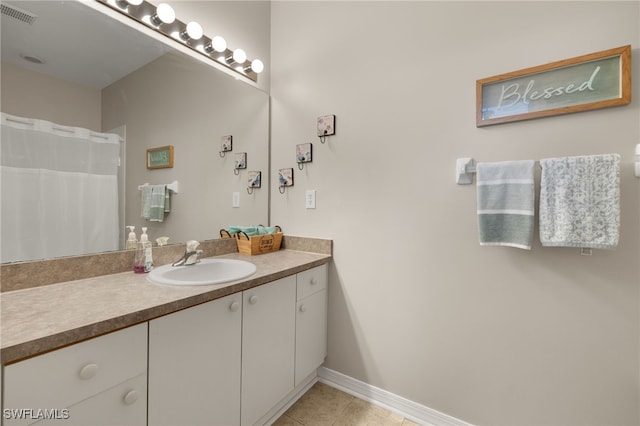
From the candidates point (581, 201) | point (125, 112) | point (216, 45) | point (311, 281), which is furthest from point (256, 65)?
point (581, 201)

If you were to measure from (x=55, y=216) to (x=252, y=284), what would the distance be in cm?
82

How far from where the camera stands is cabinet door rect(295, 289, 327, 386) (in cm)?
150

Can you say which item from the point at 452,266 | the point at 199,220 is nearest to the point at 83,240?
the point at 199,220

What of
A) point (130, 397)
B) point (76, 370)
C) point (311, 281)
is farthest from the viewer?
point (311, 281)

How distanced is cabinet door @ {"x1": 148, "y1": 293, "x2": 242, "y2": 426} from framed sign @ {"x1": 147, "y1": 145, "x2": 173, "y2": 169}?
31.5 inches

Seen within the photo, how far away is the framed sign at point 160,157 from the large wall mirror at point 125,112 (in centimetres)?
2

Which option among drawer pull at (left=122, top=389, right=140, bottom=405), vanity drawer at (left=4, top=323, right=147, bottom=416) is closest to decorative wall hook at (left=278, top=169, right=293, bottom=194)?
vanity drawer at (left=4, top=323, right=147, bottom=416)

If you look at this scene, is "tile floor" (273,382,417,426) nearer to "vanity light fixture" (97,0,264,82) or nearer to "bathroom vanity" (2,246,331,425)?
"bathroom vanity" (2,246,331,425)

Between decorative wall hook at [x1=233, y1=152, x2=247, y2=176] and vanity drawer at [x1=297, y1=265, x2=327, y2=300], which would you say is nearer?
vanity drawer at [x1=297, y1=265, x2=327, y2=300]

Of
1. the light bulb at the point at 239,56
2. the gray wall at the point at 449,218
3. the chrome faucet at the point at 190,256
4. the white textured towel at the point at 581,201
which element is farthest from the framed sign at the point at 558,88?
the chrome faucet at the point at 190,256

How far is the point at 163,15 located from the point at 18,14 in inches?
21.2

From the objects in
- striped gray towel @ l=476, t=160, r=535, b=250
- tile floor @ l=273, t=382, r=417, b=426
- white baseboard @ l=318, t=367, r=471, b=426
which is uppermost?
striped gray towel @ l=476, t=160, r=535, b=250

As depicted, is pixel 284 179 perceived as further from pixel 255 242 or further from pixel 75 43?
pixel 75 43

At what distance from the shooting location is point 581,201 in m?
1.02
